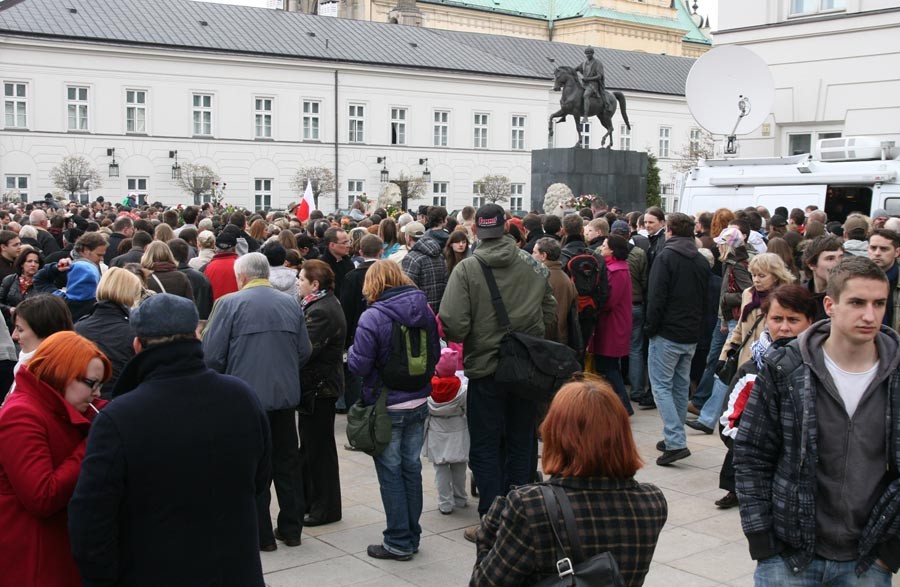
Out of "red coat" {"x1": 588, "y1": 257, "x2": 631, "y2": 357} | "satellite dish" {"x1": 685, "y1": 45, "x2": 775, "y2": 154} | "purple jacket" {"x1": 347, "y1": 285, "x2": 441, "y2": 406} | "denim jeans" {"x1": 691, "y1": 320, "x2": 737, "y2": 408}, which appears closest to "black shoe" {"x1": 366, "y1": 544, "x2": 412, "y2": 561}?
"purple jacket" {"x1": 347, "y1": 285, "x2": 441, "y2": 406}

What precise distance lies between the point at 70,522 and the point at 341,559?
321cm

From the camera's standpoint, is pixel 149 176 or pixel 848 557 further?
pixel 149 176

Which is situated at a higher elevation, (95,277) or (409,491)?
(95,277)

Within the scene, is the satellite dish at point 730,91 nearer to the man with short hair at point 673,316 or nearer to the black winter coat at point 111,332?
the man with short hair at point 673,316

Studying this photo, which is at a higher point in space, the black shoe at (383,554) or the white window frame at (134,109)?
the white window frame at (134,109)

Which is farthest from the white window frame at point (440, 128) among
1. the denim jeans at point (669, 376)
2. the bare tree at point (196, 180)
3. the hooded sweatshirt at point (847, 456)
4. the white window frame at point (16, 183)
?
the hooded sweatshirt at point (847, 456)

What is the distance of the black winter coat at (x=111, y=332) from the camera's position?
20.4 ft

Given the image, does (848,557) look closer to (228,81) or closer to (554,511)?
(554,511)

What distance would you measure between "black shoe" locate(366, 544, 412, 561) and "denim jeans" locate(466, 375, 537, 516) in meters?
0.63

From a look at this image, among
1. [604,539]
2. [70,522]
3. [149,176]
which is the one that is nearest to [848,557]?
[604,539]

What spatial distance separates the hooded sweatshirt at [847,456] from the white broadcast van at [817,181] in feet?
43.2

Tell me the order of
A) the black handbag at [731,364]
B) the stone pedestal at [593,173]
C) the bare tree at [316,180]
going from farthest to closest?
the bare tree at [316,180] → the stone pedestal at [593,173] → the black handbag at [731,364]

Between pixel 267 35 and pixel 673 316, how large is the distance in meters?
44.8

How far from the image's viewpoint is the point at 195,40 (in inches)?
1890
